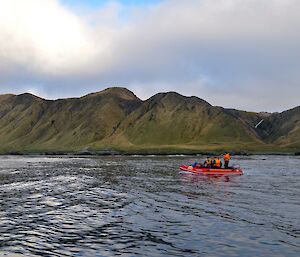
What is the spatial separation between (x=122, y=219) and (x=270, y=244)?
12169 millimetres

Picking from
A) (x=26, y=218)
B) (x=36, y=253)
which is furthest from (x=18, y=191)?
(x=36, y=253)

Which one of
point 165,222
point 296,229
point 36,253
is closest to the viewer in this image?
point 36,253

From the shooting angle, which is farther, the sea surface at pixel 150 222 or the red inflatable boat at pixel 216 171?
the red inflatable boat at pixel 216 171

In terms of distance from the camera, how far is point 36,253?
2283 cm

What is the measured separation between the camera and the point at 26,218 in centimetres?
3275

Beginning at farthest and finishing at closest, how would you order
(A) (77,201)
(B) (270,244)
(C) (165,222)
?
(A) (77,201) < (C) (165,222) < (B) (270,244)

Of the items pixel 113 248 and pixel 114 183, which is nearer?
pixel 113 248

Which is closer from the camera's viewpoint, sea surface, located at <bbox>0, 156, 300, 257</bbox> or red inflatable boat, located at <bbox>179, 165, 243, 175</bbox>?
sea surface, located at <bbox>0, 156, 300, 257</bbox>

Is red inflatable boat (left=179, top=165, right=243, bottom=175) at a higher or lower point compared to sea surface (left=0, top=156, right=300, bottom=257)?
higher

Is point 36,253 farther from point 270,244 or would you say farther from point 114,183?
point 114,183

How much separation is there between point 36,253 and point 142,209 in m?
15.6

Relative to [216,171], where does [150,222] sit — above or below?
below

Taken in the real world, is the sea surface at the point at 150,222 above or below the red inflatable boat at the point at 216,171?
below

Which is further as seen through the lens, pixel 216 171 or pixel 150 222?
pixel 216 171
